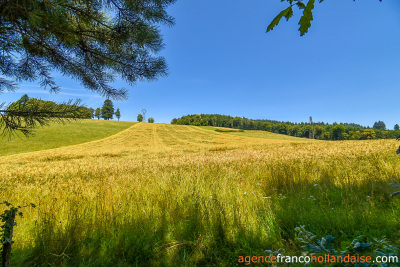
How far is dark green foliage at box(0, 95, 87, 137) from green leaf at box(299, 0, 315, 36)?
3038mm

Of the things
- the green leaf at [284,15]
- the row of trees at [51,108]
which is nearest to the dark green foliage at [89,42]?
the row of trees at [51,108]

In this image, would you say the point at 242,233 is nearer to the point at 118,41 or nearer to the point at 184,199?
the point at 184,199

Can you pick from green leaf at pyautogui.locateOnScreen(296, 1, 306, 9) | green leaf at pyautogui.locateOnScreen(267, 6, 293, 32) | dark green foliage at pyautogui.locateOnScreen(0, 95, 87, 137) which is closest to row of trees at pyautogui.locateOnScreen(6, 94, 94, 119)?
dark green foliage at pyautogui.locateOnScreen(0, 95, 87, 137)

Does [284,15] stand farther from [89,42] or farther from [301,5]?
[89,42]

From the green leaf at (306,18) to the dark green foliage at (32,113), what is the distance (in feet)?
9.97

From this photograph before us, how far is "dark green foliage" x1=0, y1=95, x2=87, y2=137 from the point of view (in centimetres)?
213

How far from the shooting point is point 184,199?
287cm

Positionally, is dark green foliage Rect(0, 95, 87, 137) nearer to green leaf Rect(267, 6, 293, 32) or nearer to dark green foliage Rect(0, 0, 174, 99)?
dark green foliage Rect(0, 0, 174, 99)

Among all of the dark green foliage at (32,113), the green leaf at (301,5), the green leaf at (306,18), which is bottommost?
the dark green foliage at (32,113)

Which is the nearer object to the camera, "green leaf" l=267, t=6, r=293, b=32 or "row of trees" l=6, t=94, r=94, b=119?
"green leaf" l=267, t=6, r=293, b=32

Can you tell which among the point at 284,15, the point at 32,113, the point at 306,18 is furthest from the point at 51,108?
the point at 306,18

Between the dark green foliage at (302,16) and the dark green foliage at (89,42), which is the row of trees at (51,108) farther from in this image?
the dark green foliage at (302,16)

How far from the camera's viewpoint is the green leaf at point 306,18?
1.37 meters

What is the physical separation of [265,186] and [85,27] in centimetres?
481
